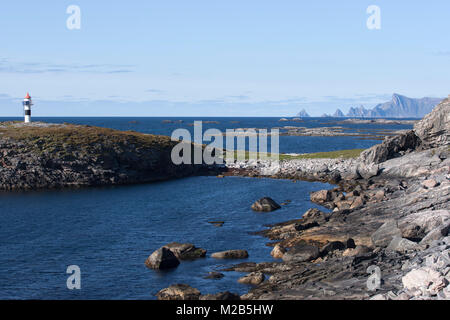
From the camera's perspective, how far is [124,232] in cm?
4919

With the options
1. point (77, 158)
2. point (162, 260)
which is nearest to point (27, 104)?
point (77, 158)

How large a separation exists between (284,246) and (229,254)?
5277 millimetres

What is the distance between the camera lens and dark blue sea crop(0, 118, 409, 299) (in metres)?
34.2

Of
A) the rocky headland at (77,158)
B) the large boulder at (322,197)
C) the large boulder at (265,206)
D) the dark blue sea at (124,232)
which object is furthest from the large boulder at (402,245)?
the rocky headland at (77,158)

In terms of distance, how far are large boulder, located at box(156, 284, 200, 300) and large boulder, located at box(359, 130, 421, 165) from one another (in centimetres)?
5027

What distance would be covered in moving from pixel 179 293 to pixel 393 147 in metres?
54.4

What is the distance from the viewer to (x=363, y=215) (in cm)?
4659

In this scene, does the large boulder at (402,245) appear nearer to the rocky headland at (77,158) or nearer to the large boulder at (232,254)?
the large boulder at (232,254)

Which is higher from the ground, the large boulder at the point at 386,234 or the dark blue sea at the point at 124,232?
the large boulder at the point at 386,234

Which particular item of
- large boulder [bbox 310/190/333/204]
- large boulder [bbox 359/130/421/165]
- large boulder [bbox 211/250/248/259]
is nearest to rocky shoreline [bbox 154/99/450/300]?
large boulder [bbox 310/190/333/204]

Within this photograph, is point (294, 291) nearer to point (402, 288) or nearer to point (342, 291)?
point (342, 291)

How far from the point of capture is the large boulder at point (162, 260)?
3722cm

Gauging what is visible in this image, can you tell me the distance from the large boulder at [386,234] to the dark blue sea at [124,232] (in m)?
8.33
